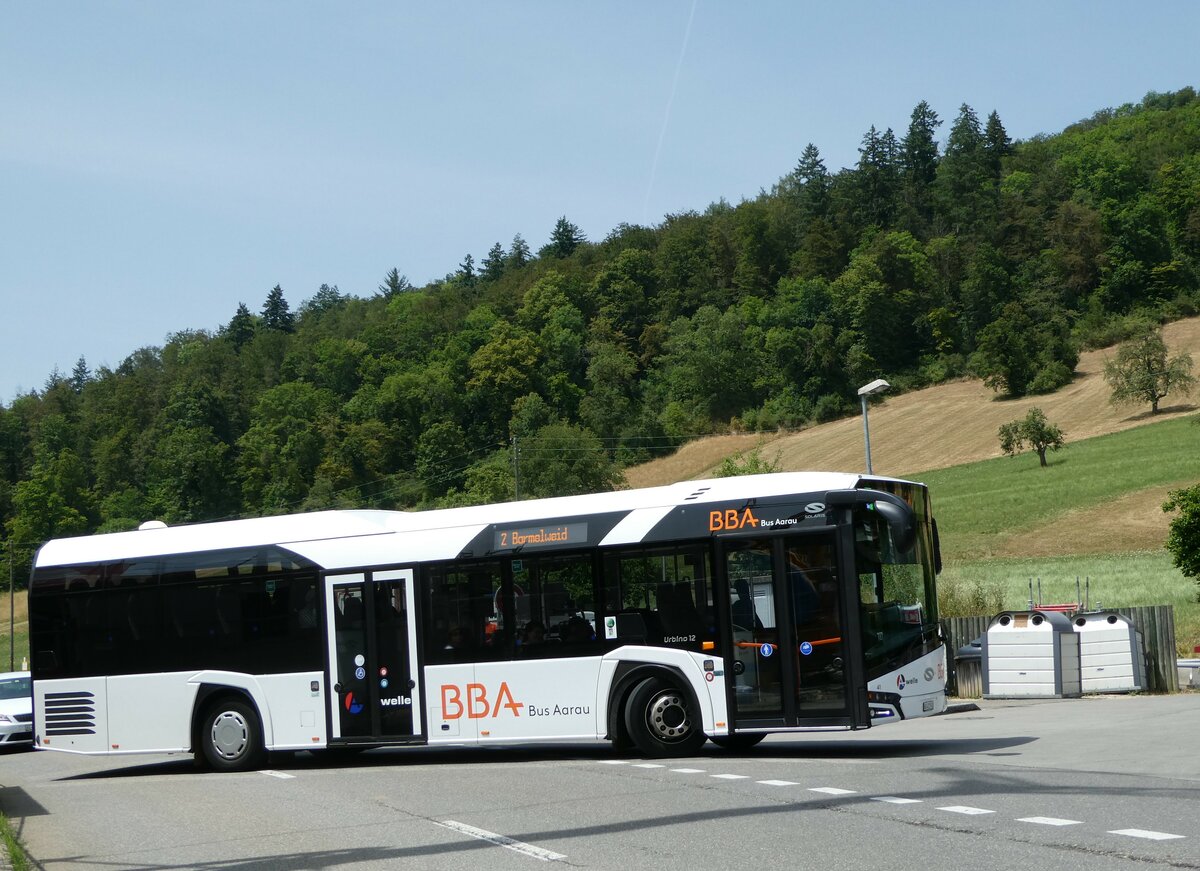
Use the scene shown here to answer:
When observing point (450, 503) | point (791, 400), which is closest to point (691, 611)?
point (450, 503)

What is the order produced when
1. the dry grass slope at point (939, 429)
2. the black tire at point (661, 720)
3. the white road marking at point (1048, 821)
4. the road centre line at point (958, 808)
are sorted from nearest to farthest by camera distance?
1. the road centre line at point (958, 808)
2. the white road marking at point (1048, 821)
3. the black tire at point (661, 720)
4. the dry grass slope at point (939, 429)

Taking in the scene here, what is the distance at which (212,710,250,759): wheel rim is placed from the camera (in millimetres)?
16969

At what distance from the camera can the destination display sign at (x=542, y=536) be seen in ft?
50.8

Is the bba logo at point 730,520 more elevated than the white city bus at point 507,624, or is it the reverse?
the bba logo at point 730,520

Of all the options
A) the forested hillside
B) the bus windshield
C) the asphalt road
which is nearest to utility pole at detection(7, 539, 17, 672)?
the forested hillside

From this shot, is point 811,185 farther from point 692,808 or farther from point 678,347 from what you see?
point 692,808

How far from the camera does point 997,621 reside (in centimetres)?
2298

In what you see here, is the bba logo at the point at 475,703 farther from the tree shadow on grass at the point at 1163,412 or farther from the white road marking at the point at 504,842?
the tree shadow on grass at the point at 1163,412

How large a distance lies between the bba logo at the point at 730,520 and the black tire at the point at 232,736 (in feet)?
21.0

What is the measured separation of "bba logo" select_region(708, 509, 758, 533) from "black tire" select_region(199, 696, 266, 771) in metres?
6.41

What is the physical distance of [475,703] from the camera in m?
15.7

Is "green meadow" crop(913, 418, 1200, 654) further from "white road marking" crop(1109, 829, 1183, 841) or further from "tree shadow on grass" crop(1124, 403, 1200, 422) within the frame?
"white road marking" crop(1109, 829, 1183, 841)

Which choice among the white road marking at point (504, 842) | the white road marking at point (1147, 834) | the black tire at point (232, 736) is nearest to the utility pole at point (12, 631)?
the black tire at point (232, 736)

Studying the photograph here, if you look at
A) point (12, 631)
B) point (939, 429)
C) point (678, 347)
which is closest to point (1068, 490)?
point (939, 429)
